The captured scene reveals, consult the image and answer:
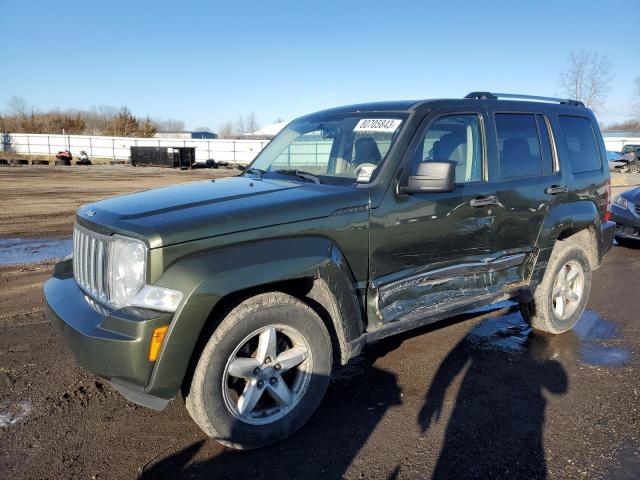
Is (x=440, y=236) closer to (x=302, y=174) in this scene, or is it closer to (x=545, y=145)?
(x=302, y=174)

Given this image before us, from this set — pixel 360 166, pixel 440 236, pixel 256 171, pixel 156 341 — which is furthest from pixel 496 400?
pixel 256 171

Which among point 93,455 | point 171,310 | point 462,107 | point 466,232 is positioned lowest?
point 93,455

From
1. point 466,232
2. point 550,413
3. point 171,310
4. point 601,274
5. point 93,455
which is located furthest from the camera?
point 601,274

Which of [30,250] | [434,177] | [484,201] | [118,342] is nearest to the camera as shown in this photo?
[118,342]

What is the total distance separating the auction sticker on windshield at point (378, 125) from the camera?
379 centimetres

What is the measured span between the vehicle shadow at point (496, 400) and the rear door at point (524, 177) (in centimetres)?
97

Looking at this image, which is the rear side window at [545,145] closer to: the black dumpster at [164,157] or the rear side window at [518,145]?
the rear side window at [518,145]

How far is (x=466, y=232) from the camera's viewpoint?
3.91 meters

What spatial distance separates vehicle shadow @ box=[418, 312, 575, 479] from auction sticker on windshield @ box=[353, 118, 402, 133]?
1978 millimetres

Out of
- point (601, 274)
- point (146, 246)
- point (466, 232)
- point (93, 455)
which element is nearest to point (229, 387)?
point (93, 455)

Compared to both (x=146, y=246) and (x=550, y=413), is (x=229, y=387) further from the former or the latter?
(x=550, y=413)

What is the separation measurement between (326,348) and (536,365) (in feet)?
7.15

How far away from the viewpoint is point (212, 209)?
3.02 m

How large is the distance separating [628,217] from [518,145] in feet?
20.6
